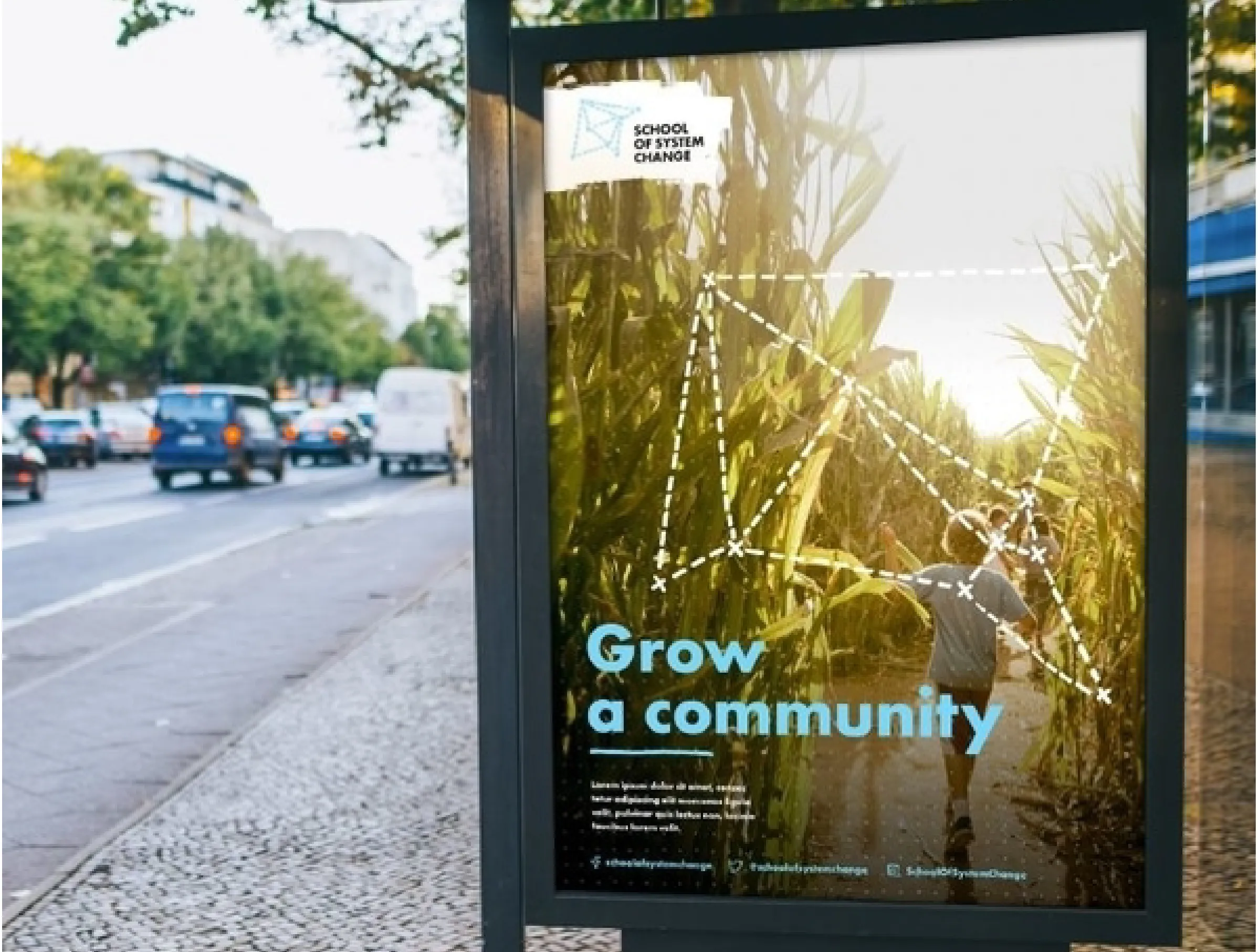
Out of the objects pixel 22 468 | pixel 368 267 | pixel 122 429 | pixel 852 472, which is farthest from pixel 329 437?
pixel 852 472

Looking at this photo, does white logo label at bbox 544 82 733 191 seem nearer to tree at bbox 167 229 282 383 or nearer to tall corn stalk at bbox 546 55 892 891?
tall corn stalk at bbox 546 55 892 891

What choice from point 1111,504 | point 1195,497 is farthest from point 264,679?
point 1111,504

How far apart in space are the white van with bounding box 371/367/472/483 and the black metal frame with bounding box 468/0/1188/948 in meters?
13.6

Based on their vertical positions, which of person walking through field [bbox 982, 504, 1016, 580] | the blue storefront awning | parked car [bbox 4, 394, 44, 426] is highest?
the blue storefront awning

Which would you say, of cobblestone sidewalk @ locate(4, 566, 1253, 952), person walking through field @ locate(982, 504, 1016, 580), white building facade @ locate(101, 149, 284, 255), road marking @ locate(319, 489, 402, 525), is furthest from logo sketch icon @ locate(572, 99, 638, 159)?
road marking @ locate(319, 489, 402, 525)

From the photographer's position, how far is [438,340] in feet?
50.4

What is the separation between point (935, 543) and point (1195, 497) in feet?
13.5

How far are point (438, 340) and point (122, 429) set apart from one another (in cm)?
617

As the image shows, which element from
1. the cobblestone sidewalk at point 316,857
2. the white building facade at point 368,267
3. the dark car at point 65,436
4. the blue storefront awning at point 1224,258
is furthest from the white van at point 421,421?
the blue storefront awning at point 1224,258

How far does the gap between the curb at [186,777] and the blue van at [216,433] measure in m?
6.59

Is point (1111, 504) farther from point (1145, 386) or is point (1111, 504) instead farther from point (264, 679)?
point (264, 679)

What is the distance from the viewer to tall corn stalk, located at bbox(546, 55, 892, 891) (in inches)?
125

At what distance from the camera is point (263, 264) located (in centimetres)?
1691

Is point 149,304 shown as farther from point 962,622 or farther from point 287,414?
point 962,622
